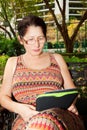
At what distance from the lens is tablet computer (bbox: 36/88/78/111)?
88.4 inches

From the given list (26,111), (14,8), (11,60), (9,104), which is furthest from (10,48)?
(26,111)

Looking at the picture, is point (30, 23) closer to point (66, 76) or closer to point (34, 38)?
point (34, 38)

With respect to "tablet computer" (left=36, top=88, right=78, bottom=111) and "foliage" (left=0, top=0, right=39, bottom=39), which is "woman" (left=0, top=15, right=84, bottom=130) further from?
"foliage" (left=0, top=0, right=39, bottom=39)

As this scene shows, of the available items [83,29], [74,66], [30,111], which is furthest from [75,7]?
[30,111]

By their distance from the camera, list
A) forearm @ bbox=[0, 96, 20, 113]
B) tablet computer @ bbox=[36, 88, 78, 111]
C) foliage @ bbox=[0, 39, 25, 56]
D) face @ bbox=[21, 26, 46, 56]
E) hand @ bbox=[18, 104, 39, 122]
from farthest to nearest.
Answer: foliage @ bbox=[0, 39, 25, 56] < face @ bbox=[21, 26, 46, 56] < forearm @ bbox=[0, 96, 20, 113] < hand @ bbox=[18, 104, 39, 122] < tablet computer @ bbox=[36, 88, 78, 111]

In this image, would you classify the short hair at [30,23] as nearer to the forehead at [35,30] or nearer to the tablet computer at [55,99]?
the forehead at [35,30]

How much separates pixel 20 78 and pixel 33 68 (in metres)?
0.13

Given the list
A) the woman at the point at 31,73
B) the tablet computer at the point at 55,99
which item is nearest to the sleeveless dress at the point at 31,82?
the woman at the point at 31,73

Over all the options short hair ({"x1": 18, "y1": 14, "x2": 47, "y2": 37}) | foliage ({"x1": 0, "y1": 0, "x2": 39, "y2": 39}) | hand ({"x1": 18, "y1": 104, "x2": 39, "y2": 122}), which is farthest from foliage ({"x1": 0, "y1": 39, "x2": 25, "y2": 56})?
hand ({"x1": 18, "y1": 104, "x2": 39, "y2": 122})

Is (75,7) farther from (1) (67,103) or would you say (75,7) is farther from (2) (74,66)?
(1) (67,103)

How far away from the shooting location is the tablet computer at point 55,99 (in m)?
2.24

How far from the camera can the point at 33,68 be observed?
2.88m

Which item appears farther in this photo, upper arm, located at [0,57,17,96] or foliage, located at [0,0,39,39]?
foliage, located at [0,0,39,39]

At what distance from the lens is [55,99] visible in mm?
2258
